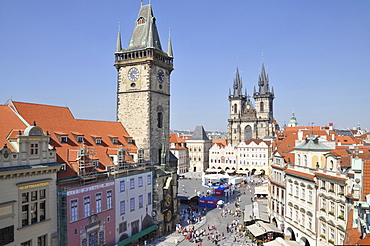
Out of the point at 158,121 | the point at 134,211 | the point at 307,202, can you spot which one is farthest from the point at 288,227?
the point at 158,121

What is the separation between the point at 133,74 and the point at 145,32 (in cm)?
601

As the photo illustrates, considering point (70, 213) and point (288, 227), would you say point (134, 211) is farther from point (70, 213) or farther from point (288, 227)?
point (288, 227)

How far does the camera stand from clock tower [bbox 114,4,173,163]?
139ft

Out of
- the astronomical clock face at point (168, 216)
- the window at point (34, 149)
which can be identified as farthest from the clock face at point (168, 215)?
the window at point (34, 149)

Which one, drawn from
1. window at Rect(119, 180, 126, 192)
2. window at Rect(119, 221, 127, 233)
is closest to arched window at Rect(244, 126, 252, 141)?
window at Rect(119, 180, 126, 192)

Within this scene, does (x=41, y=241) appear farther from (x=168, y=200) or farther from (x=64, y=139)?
(x=168, y=200)

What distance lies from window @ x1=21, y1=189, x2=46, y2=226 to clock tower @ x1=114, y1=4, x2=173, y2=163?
16904 mm

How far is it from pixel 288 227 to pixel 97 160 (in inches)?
918

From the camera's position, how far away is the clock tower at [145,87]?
42.2 m

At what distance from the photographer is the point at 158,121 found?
4462cm

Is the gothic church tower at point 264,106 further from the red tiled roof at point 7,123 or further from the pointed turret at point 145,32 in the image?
the red tiled roof at point 7,123

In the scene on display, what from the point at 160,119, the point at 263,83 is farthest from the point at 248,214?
the point at 263,83

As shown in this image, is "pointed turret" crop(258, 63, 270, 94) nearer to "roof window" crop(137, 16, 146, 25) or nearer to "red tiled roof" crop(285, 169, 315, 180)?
"roof window" crop(137, 16, 146, 25)

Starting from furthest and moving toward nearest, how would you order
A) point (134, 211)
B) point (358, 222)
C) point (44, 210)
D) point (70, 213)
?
point (134, 211) < point (70, 213) < point (44, 210) < point (358, 222)
